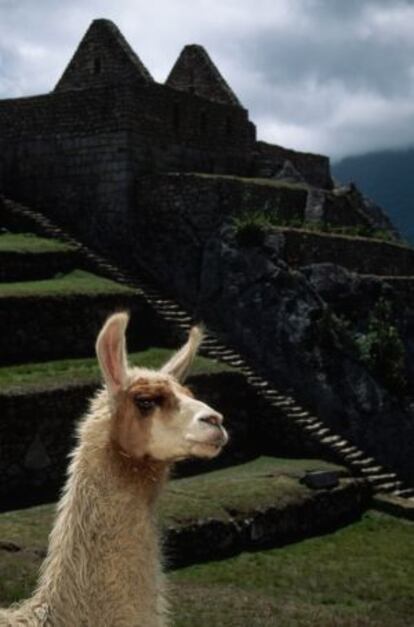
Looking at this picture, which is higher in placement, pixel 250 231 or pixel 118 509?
pixel 250 231

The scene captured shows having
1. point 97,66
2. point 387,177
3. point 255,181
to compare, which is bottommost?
point 255,181

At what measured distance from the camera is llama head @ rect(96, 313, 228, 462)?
4191 millimetres

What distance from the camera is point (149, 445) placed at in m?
4.27

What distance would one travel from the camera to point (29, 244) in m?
24.0

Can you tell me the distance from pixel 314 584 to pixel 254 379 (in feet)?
29.5

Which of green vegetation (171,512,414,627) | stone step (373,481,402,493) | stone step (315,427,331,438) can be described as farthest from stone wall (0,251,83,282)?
green vegetation (171,512,414,627)

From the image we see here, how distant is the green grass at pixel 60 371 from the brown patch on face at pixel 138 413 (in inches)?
498

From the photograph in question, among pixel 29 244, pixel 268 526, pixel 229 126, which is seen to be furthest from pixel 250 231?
pixel 268 526

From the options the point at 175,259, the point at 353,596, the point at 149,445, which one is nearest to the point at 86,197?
the point at 175,259

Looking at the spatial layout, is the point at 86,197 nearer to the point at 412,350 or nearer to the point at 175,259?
the point at 175,259

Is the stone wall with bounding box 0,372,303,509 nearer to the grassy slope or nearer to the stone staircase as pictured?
the stone staircase

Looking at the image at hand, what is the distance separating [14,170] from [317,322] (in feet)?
33.6

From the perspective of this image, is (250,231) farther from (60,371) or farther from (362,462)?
(60,371)

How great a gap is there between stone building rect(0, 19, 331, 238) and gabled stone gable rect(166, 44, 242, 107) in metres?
2.17
